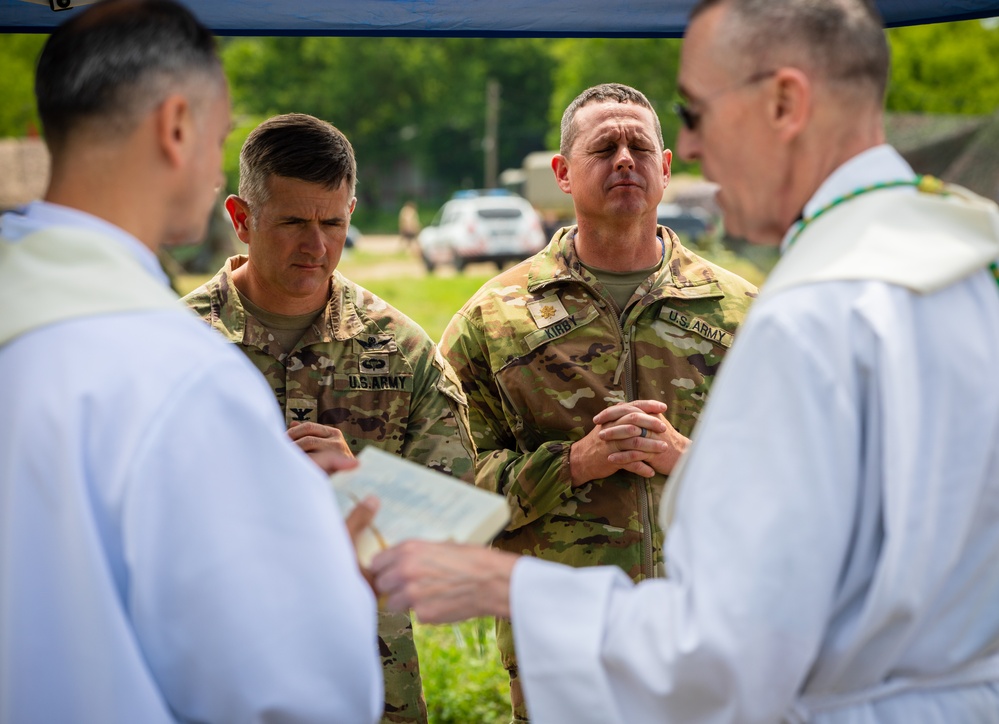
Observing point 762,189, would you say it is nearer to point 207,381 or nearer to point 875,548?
Result: point 875,548

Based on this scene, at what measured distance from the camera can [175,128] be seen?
1798 mm

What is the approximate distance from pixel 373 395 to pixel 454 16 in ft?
4.51

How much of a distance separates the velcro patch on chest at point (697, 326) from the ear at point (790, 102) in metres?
1.79

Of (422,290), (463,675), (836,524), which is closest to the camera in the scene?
(836,524)

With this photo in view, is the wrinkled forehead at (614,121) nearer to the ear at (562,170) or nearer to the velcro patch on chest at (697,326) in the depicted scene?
the ear at (562,170)

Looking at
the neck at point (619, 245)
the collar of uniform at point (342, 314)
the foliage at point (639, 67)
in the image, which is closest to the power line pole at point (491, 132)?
the foliage at point (639, 67)

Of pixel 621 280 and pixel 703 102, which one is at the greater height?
pixel 703 102

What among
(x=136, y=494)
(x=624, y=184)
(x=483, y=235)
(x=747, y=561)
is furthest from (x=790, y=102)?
(x=483, y=235)

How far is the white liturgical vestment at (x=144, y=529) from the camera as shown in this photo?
62.9 inches

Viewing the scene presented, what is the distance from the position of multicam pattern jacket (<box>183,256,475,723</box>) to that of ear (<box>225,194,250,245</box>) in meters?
0.20

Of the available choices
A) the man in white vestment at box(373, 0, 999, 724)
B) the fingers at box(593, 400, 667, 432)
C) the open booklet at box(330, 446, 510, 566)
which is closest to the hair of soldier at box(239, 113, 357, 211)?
the fingers at box(593, 400, 667, 432)

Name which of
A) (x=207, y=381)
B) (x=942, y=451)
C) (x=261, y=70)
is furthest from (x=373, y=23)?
(x=261, y=70)

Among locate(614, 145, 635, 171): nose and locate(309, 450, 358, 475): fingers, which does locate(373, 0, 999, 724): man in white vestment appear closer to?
locate(309, 450, 358, 475): fingers

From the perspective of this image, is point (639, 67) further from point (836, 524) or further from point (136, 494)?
point (136, 494)
